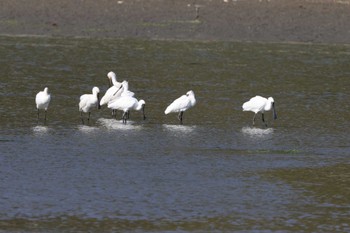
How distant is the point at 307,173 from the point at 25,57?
1770cm

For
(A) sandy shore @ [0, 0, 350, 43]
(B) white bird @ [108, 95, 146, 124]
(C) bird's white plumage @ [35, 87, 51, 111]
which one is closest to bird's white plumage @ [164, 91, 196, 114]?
(B) white bird @ [108, 95, 146, 124]

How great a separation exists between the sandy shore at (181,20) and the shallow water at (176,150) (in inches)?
184

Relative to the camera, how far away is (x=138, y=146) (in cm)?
1880

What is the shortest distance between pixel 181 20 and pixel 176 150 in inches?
840

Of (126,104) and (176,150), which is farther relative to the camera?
(126,104)

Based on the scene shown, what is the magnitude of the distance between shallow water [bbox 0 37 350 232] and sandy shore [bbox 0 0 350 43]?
4674 mm

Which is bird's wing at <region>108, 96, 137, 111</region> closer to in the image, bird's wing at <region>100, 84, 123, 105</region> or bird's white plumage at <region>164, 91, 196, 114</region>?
bird's white plumage at <region>164, 91, 196, 114</region>

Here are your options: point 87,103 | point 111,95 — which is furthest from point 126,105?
point 111,95

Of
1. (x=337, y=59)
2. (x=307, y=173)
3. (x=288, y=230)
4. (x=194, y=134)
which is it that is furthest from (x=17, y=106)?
(x=337, y=59)

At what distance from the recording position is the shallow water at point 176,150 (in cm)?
1360

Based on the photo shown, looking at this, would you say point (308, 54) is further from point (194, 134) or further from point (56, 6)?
point (194, 134)

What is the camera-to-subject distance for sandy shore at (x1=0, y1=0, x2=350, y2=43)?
38.2 meters

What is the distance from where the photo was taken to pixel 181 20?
129 feet

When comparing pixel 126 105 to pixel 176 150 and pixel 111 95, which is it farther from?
pixel 176 150
